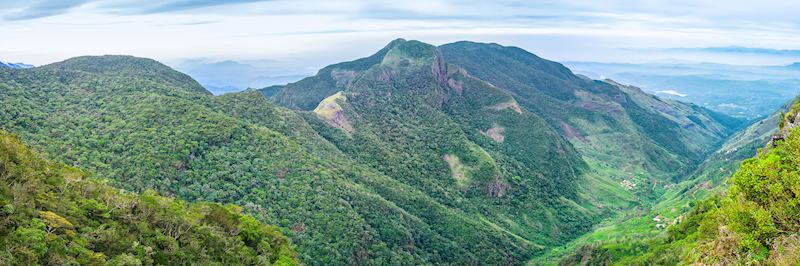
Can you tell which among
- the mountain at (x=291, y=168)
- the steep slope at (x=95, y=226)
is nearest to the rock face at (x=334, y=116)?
the mountain at (x=291, y=168)

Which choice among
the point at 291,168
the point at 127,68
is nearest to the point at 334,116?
the point at 291,168

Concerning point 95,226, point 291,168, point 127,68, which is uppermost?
point 127,68

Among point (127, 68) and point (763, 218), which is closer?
point (763, 218)

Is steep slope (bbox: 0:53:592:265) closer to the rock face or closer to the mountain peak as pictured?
the mountain peak

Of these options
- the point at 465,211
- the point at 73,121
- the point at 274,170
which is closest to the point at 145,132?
the point at 73,121

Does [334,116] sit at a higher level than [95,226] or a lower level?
lower

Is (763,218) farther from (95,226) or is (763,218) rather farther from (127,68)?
(127,68)

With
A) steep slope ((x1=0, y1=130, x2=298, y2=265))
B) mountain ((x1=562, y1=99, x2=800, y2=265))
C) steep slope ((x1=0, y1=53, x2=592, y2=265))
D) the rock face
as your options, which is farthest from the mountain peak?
mountain ((x1=562, y1=99, x2=800, y2=265))

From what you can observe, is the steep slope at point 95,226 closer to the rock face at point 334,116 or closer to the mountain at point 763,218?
the mountain at point 763,218

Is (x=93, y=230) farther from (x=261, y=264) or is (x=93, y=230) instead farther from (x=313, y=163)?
(x=313, y=163)
